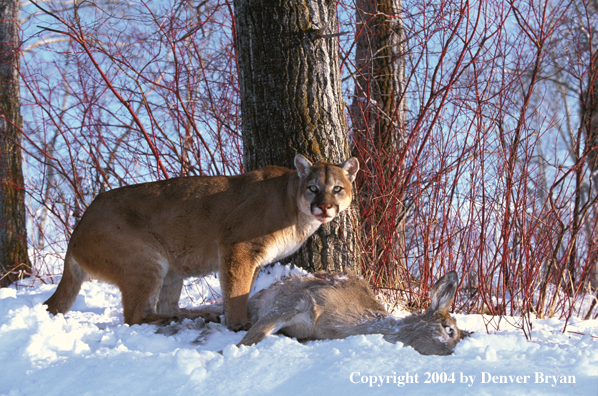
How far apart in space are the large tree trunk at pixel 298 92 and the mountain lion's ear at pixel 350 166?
1.38ft

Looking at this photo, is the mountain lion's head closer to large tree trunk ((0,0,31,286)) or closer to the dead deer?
the dead deer

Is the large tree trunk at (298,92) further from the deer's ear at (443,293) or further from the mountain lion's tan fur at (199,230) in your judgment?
the deer's ear at (443,293)

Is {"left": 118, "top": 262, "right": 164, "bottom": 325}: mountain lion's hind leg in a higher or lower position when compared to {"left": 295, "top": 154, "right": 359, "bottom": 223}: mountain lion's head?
lower

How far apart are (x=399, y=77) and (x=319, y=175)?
389 centimetres

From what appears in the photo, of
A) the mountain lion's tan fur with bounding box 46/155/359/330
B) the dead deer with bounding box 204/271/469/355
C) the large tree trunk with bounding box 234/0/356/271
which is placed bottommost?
the dead deer with bounding box 204/271/469/355

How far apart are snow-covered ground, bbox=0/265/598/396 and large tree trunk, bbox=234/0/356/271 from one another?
5.63 feet

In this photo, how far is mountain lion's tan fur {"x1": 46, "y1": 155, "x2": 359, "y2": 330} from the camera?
4.12 meters

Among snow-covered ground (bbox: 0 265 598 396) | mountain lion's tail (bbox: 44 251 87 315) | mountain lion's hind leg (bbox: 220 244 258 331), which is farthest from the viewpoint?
mountain lion's tail (bbox: 44 251 87 315)

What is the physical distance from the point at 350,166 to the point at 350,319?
1.60m

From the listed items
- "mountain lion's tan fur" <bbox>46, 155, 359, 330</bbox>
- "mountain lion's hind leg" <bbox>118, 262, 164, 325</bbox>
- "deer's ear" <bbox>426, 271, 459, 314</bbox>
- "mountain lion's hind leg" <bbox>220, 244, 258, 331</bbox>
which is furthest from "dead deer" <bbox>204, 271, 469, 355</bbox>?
"mountain lion's hind leg" <bbox>118, 262, 164, 325</bbox>

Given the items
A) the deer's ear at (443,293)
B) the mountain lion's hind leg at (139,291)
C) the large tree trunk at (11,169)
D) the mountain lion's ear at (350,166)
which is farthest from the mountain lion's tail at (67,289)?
the large tree trunk at (11,169)

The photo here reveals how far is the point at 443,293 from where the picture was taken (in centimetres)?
355

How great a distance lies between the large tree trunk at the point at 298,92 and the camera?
482 cm

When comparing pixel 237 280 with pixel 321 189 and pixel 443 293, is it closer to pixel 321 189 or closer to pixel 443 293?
pixel 321 189
